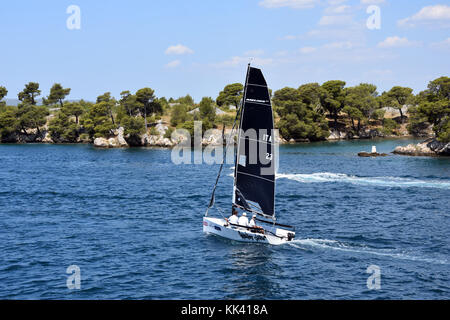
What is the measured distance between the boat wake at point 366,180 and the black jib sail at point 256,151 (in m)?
35.0

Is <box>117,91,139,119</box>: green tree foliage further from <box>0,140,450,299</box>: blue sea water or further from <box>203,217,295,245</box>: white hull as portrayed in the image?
<box>203,217,295,245</box>: white hull

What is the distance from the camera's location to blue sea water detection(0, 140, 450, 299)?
91.4 ft

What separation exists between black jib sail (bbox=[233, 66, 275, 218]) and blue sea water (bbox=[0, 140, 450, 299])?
13.1ft

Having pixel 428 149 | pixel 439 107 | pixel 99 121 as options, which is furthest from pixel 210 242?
pixel 99 121

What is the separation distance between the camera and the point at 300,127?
161 meters

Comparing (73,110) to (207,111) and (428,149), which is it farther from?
(428,149)

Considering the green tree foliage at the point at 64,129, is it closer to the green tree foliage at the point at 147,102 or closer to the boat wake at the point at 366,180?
the green tree foliage at the point at 147,102

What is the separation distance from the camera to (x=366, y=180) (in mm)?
70312

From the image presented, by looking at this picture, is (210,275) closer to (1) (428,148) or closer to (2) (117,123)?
(1) (428,148)

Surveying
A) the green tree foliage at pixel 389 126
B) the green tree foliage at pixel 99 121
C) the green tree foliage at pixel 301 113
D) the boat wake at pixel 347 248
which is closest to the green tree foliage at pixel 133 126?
the green tree foliage at pixel 99 121

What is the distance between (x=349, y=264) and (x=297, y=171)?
5289 cm

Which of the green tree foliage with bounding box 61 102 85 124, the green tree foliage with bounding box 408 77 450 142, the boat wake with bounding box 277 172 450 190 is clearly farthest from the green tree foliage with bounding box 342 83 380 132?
the green tree foliage with bounding box 61 102 85 124
